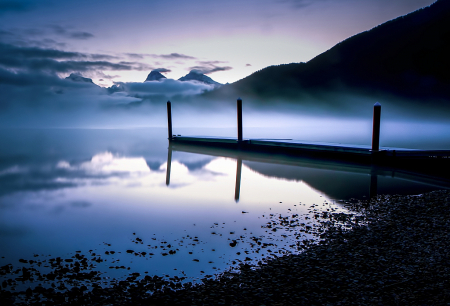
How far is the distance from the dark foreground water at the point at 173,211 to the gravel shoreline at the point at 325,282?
25.9 inches

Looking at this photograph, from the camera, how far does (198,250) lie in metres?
7.96

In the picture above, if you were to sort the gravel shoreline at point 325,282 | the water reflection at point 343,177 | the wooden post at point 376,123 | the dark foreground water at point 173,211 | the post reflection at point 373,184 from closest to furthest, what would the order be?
the gravel shoreline at point 325,282 < the dark foreground water at point 173,211 < the post reflection at point 373,184 < the water reflection at point 343,177 < the wooden post at point 376,123

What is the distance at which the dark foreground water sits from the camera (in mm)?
7657

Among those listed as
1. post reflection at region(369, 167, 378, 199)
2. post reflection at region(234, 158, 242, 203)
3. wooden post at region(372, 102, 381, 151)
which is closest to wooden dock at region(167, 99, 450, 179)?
wooden post at region(372, 102, 381, 151)

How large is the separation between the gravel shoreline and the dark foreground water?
25.9 inches

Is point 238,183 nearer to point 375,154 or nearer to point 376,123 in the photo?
point 375,154

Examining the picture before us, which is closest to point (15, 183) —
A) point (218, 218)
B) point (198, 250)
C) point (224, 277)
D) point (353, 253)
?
point (218, 218)

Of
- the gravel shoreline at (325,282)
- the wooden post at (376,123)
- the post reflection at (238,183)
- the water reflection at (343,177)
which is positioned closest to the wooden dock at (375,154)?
the wooden post at (376,123)

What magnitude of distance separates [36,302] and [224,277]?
3.18m

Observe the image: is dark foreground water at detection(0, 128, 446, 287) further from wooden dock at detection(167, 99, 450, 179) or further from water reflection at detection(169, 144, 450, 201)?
wooden dock at detection(167, 99, 450, 179)

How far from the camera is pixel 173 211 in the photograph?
12.5m

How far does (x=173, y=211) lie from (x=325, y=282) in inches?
303

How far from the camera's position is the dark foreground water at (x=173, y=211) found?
7.66m

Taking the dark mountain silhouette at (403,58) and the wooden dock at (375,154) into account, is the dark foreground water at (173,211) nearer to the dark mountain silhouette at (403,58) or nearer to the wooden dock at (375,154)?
the wooden dock at (375,154)
